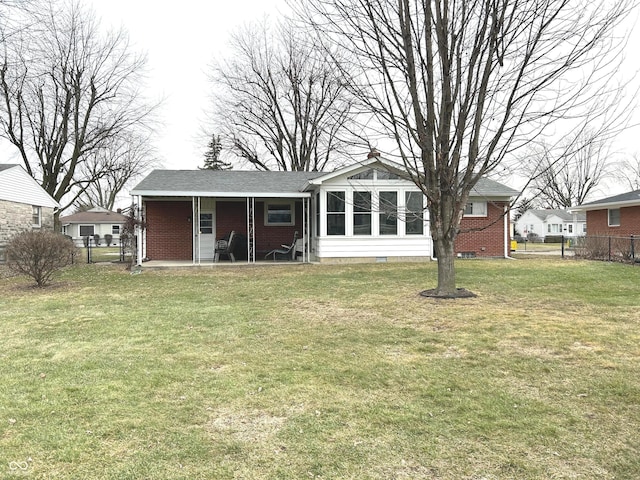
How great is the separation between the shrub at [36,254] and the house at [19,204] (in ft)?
27.4

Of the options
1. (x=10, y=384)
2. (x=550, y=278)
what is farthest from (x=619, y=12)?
(x=10, y=384)

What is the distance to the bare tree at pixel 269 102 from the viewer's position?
31.6m

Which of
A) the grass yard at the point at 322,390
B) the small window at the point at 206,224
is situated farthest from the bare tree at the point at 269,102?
the grass yard at the point at 322,390

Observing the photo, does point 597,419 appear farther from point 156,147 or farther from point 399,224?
point 156,147

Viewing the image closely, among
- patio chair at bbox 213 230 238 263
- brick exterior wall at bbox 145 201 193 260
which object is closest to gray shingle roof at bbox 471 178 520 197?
patio chair at bbox 213 230 238 263

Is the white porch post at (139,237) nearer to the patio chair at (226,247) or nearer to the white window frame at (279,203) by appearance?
the patio chair at (226,247)

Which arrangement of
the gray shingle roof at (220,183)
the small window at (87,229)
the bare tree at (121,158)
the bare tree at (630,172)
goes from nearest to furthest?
the gray shingle roof at (220,183), the bare tree at (121,158), the small window at (87,229), the bare tree at (630,172)

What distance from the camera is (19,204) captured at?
20016 mm

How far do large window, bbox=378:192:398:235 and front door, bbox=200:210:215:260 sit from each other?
6757 mm

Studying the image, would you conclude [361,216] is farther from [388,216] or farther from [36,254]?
[36,254]

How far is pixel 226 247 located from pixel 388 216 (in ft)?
19.7

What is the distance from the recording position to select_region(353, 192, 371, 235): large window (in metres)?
15.4

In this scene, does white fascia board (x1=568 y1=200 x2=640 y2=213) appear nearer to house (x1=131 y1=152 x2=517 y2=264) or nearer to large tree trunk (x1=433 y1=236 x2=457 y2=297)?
house (x1=131 y1=152 x2=517 y2=264)

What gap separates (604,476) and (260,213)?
16.3 meters
